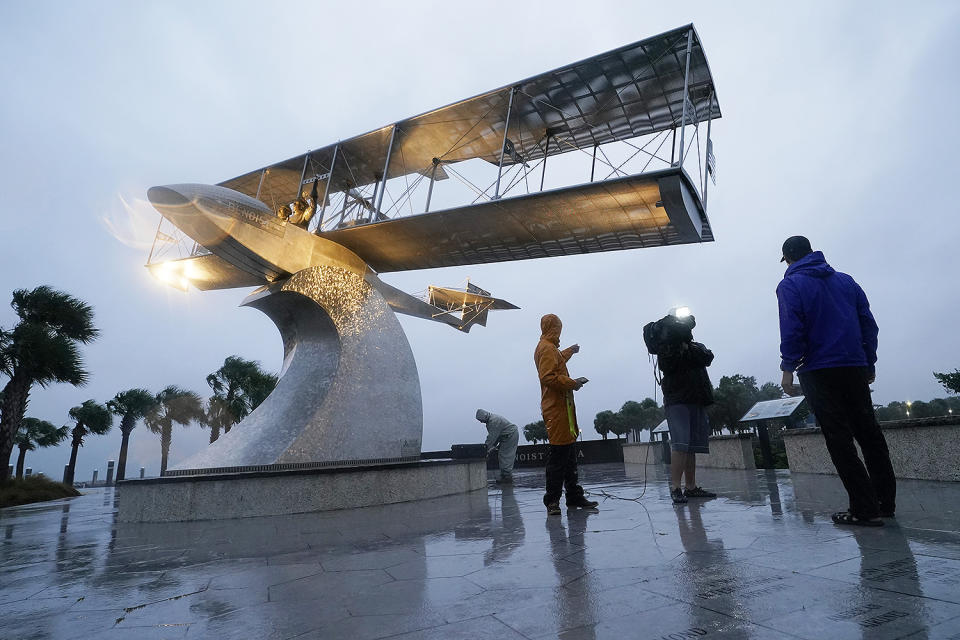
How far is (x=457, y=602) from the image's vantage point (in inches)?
94.8

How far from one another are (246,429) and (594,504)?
6362 millimetres

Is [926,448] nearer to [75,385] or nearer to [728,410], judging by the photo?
[75,385]

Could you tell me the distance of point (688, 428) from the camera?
557 centimetres

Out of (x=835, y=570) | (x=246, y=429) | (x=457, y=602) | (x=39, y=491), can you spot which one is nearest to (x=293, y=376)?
(x=246, y=429)

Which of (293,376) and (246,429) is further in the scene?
(293,376)

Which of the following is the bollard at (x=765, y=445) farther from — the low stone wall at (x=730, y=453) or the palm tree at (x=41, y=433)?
the palm tree at (x=41, y=433)

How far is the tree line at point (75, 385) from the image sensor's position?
17.9 metres

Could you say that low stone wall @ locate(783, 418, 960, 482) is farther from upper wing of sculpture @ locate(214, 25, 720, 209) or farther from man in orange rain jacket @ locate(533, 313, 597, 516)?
upper wing of sculpture @ locate(214, 25, 720, 209)

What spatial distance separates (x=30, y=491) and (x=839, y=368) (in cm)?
2233

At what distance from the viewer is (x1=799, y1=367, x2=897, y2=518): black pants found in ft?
12.3

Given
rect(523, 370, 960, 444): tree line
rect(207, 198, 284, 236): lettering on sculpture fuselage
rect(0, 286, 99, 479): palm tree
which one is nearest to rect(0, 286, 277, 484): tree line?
rect(0, 286, 99, 479): palm tree

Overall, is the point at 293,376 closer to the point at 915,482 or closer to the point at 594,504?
the point at 594,504

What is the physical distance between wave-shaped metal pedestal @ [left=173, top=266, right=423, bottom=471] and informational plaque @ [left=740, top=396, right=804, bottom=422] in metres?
7.42

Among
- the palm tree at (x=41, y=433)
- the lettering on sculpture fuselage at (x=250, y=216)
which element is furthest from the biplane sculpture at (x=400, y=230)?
the palm tree at (x=41, y=433)
